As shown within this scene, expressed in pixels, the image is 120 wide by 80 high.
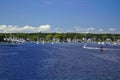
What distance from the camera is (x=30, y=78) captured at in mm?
58844

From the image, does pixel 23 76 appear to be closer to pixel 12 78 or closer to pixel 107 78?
pixel 12 78

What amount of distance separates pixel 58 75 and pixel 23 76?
6.75 m

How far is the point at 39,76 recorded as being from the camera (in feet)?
202

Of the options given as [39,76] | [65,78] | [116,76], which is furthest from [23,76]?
[116,76]

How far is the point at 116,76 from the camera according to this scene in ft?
205

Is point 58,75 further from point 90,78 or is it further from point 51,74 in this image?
point 90,78

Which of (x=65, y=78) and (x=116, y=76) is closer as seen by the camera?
(x=65, y=78)

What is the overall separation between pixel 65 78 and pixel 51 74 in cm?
635

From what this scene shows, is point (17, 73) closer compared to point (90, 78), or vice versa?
point (90, 78)

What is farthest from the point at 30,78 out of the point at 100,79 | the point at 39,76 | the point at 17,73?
the point at 100,79

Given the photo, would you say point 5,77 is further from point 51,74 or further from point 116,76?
point 116,76

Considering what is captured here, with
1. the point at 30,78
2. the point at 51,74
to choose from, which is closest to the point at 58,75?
the point at 51,74

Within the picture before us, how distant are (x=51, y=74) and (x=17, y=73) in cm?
723

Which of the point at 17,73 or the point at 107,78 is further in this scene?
the point at 17,73
